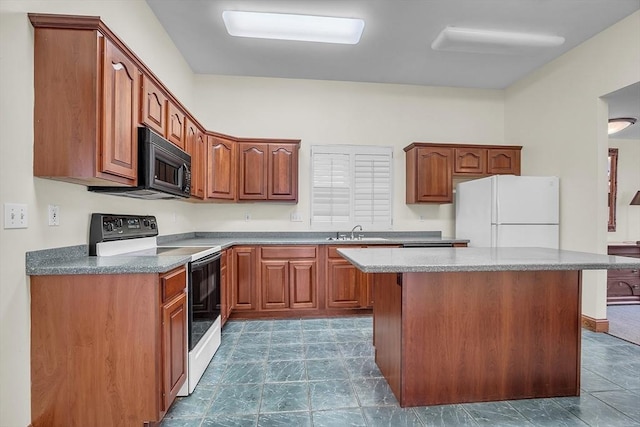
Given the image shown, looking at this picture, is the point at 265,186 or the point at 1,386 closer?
the point at 1,386

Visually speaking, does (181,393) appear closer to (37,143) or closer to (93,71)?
(37,143)

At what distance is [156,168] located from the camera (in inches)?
85.0

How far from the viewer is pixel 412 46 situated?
11.3ft

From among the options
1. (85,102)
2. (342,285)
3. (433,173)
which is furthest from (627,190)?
(85,102)

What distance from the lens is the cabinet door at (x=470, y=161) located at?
416cm

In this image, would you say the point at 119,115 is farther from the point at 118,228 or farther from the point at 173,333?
the point at 173,333

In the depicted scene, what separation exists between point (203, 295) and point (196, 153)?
4.88 feet

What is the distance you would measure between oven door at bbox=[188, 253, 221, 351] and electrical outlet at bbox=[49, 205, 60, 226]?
29.7 inches

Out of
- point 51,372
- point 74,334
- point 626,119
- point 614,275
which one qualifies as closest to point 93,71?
point 74,334

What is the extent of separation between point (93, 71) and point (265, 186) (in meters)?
2.34

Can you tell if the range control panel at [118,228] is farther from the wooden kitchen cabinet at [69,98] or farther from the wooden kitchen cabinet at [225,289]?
the wooden kitchen cabinet at [225,289]

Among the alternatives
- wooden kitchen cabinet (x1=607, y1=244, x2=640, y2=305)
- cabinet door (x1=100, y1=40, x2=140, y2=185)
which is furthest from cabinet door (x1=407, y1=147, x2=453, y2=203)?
cabinet door (x1=100, y1=40, x2=140, y2=185)

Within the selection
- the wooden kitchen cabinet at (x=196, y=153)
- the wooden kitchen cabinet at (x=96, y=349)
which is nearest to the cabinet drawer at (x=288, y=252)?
the wooden kitchen cabinet at (x=196, y=153)

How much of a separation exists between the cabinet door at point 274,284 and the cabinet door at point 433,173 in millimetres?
1980
